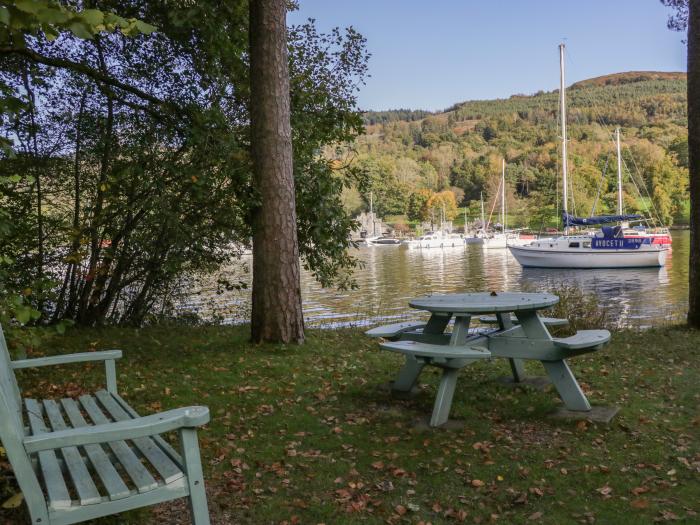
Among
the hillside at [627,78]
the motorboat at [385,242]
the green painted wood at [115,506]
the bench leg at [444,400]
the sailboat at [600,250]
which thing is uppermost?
the hillside at [627,78]

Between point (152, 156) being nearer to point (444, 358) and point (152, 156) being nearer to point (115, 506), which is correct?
point (444, 358)

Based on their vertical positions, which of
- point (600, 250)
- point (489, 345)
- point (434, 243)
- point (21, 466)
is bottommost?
point (434, 243)

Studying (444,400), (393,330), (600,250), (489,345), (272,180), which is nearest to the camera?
(444,400)

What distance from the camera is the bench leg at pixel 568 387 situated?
4.66m

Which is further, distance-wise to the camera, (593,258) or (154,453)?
(593,258)

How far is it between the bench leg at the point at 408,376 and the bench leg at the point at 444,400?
23.3 inches

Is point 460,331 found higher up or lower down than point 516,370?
higher up

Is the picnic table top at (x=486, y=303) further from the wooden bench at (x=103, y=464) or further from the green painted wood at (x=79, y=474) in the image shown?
the green painted wood at (x=79, y=474)

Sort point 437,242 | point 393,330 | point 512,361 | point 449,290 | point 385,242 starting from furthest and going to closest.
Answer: point 385,242
point 437,242
point 449,290
point 512,361
point 393,330

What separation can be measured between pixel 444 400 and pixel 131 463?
8.48 feet

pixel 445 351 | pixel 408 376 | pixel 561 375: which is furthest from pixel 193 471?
pixel 561 375

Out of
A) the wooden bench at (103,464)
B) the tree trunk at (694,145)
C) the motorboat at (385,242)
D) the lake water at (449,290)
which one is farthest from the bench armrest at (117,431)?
the motorboat at (385,242)

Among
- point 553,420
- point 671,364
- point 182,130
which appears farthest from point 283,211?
point 671,364

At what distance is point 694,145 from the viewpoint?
8.55 metres
